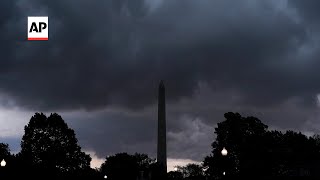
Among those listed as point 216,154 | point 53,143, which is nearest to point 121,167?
point 216,154

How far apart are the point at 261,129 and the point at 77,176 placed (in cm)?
4941

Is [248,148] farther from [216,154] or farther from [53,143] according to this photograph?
[53,143]

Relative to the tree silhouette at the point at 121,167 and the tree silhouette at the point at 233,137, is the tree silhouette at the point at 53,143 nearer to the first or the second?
the tree silhouette at the point at 233,137

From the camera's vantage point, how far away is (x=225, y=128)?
106m

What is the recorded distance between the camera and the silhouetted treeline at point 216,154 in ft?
231

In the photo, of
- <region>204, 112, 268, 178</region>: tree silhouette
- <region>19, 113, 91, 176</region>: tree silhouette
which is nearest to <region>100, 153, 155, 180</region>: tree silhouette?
<region>204, 112, 268, 178</region>: tree silhouette

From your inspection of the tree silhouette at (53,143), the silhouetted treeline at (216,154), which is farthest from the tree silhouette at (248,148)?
the tree silhouette at (53,143)

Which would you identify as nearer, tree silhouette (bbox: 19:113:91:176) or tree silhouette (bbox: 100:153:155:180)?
tree silhouette (bbox: 19:113:91:176)

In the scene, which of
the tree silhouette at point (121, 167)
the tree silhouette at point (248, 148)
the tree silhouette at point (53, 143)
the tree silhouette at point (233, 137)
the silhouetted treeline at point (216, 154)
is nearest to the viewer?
the silhouetted treeline at point (216, 154)

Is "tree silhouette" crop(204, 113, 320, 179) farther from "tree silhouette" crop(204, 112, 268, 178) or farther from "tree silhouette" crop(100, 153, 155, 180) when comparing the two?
"tree silhouette" crop(100, 153, 155, 180)

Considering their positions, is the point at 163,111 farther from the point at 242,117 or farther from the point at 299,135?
the point at 299,135

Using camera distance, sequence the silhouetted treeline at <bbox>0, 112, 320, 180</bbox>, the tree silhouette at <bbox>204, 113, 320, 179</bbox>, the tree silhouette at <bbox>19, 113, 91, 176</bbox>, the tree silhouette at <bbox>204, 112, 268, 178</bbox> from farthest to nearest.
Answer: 1. the tree silhouette at <bbox>204, 112, 268, 178</bbox>
2. the tree silhouette at <bbox>19, 113, 91, 176</bbox>
3. the tree silhouette at <bbox>204, 113, 320, 179</bbox>
4. the silhouetted treeline at <bbox>0, 112, 320, 180</bbox>

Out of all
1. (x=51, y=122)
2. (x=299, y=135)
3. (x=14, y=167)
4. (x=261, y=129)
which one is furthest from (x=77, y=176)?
(x=299, y=135)

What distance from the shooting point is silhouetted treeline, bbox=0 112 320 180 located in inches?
2773
